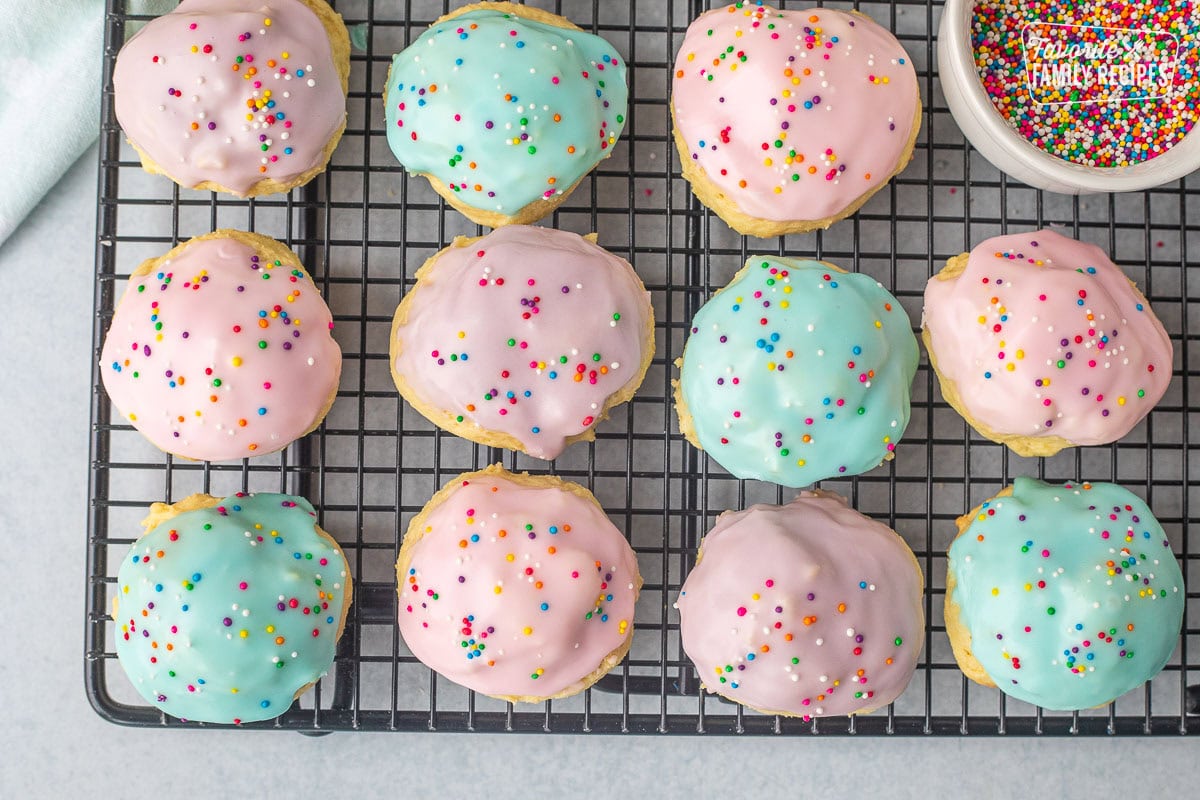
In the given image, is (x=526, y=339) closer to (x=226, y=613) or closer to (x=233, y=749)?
(x=226, y=613)

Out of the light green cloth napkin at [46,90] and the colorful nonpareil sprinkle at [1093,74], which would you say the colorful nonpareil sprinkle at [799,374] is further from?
the light green cloth napkin at [46,90]

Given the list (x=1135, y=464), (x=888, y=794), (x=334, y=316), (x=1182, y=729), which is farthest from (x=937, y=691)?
(x=334, y=316)

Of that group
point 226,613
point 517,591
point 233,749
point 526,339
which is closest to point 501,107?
point 526,339

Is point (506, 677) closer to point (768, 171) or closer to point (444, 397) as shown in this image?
point (444, 397)

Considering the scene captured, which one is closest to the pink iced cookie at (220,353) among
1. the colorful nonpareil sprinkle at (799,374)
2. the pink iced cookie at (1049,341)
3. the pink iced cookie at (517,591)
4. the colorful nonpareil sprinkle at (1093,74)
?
the pink iced cookie at (517,591)

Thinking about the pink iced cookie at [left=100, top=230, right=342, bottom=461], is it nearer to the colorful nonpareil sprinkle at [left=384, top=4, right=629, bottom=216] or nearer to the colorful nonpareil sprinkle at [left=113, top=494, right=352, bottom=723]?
the colorful nonpareil sprinkle at [left=113, top=494, right=352, bottom=723]
